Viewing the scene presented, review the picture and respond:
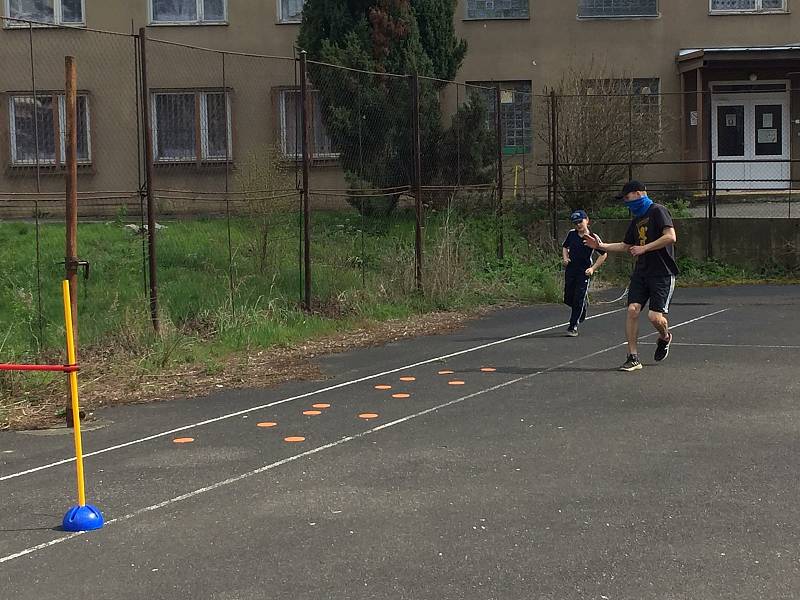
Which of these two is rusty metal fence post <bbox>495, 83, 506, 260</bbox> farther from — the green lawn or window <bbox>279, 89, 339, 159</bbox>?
window <bbox>279, 89, 339, 159</bbox>

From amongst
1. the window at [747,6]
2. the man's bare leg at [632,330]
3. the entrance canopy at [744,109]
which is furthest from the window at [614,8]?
the man's bare leg at [632,330]

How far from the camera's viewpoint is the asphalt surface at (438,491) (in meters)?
5.21

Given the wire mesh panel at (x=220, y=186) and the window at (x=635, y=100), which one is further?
the window at (x=635, y=100)

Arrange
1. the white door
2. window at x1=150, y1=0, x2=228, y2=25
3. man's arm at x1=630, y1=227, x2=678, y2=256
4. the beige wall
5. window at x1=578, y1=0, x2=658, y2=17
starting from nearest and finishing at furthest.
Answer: man's arm at x1=630, y1=227, x2=678, y2=256 → the beige wall → window at x1=150, y1=0, x2=228, y2=25 → window at x1=578, y1=0, x2=658, y2=17 → the white door

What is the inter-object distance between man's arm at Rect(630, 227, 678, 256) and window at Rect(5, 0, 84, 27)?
732 inches

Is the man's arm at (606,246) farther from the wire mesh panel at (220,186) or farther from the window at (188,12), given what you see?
the window at (188,12)

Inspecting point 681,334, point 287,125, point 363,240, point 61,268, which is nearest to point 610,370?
point 681,334

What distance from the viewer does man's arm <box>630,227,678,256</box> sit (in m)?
10.8

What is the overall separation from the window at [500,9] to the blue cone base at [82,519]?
21785mm

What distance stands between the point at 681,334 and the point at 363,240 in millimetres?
4888

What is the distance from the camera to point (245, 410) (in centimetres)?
937

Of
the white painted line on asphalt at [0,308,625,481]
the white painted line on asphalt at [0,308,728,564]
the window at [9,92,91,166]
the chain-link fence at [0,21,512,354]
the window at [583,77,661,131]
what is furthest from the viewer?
the window at [583,77,661,131]

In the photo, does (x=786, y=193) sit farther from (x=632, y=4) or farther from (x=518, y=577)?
(x=518, y=577)

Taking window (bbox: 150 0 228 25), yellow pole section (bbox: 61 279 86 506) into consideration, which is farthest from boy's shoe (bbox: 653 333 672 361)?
window (bbox: 150 0 228 25)
